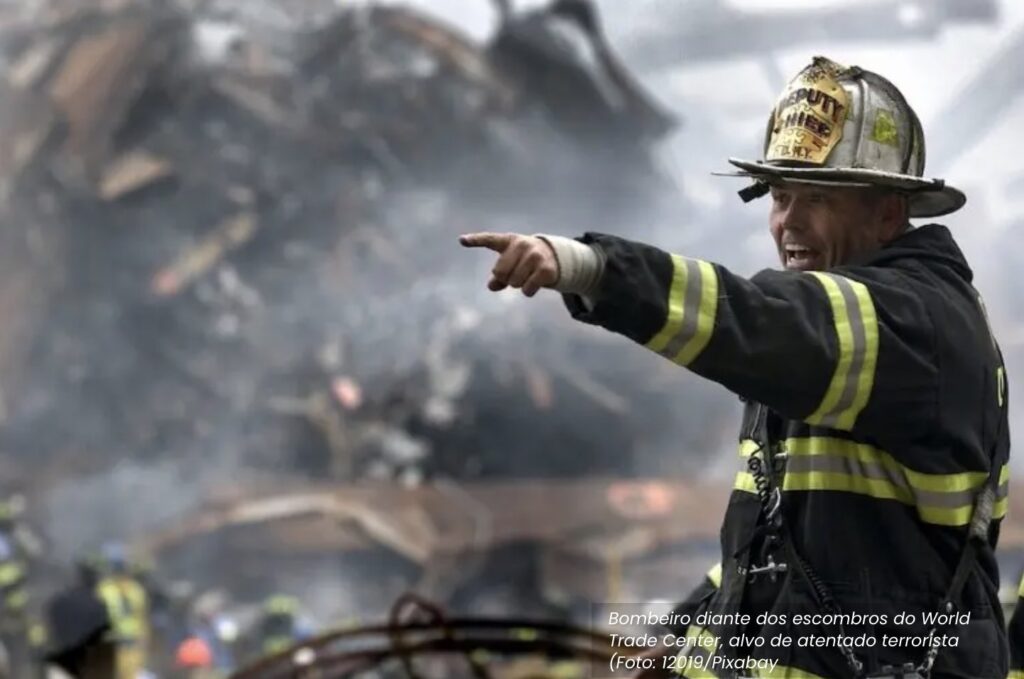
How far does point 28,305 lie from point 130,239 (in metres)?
0.69

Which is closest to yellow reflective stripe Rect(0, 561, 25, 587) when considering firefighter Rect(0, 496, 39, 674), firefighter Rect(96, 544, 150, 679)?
firefighter Rect(0, 496, 39, 674)

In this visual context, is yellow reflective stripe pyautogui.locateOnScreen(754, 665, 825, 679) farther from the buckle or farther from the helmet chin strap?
the helmet chin strap

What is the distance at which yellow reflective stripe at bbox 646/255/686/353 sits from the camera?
1451mm

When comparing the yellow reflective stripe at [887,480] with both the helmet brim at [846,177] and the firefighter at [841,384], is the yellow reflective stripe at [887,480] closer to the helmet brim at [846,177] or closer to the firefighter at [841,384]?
the firefighter at [841,384]

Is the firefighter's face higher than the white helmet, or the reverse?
the white helmet

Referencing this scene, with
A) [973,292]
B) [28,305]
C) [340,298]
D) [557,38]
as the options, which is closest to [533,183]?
[557,38]

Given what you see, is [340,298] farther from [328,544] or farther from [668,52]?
[668,52]

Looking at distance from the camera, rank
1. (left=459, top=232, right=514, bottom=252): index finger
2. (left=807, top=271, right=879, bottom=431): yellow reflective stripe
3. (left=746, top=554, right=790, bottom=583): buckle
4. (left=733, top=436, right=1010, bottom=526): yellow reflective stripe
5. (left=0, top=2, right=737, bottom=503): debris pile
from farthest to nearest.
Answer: (left=0, top=2, right=737, bottom=503): debris pile < (left=746, top=554, right=790, bottom=583): buckle < (left=733, top=436, right=1010, bottom=526): yellow reflective stripe < (left=807, top=271, right=879, bottom=431): yellow reflective stripe < (left=459, top=232, right=514, bottom=252): index finger

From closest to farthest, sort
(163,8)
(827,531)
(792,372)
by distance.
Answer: (792,372), (827,531), (163,8)

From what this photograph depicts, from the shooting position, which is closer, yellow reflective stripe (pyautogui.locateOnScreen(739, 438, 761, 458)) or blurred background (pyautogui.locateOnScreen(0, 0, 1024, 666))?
yellow reflective stripe (pyautogui.locateOnScreen(739, 438, 761, 458))

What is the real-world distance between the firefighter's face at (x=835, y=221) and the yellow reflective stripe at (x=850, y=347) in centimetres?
28

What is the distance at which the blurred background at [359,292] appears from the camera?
6523mm

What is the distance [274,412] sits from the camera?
6.80 m

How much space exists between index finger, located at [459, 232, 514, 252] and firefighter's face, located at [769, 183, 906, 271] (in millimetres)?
605
